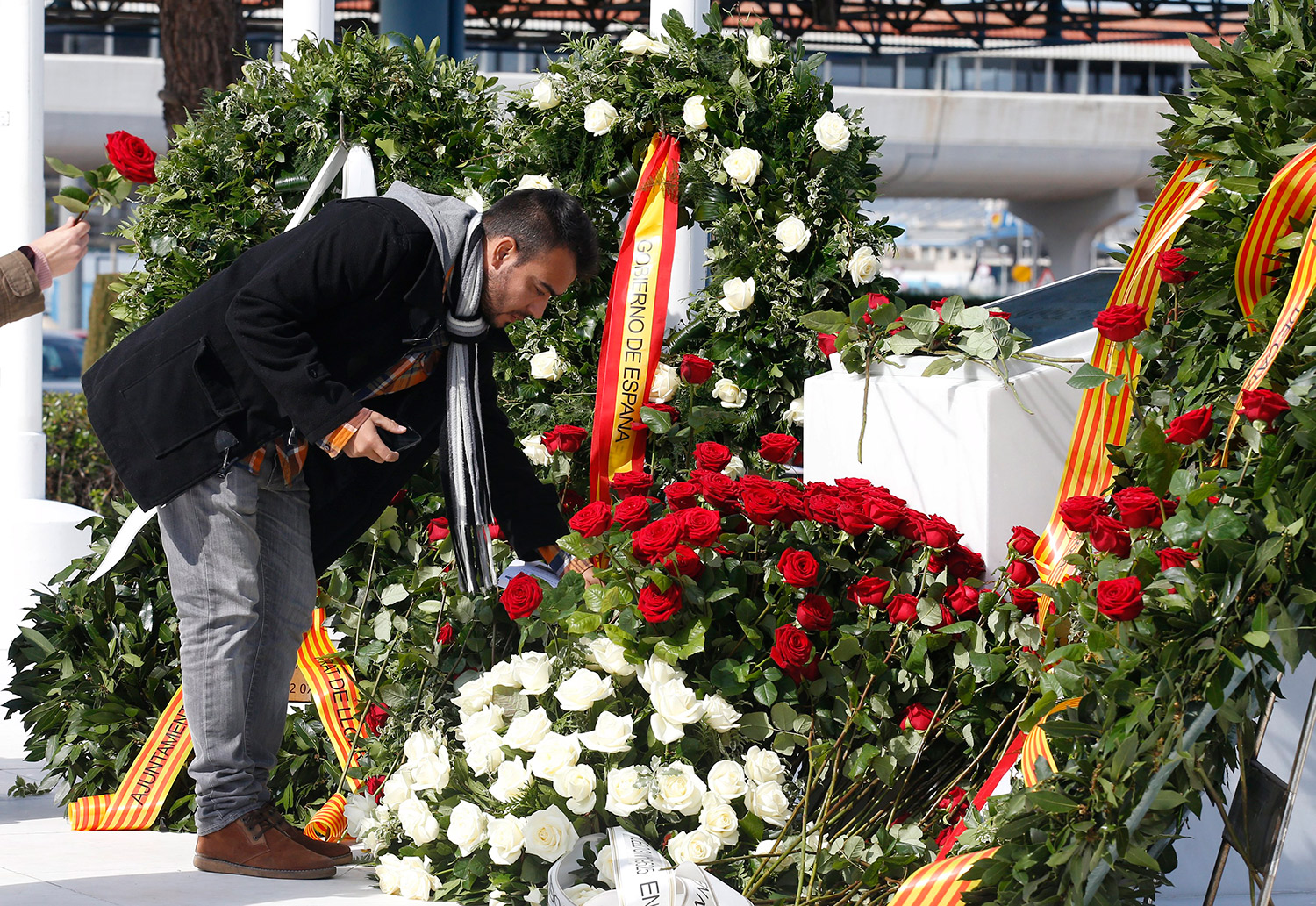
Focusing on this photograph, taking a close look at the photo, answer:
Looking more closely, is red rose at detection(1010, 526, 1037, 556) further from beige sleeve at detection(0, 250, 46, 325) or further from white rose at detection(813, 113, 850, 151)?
beige sleeve at detection(0, 250, 46, 325)

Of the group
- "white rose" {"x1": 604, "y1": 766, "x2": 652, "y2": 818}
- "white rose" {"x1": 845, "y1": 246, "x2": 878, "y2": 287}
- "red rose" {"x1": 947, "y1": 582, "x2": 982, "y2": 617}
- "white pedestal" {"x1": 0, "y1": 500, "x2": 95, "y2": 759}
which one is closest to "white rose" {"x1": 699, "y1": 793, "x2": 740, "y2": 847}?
"white rose" {"x1": 604, "y1": 766, "x2": 652, "y2": 818}

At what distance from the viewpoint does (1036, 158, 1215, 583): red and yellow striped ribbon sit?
2.62 meters

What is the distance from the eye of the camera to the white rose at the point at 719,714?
260 cm

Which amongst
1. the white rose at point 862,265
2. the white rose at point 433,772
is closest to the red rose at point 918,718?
the white rose at point 433,772

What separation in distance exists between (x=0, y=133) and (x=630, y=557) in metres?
4.13

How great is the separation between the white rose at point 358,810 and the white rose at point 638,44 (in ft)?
6.77

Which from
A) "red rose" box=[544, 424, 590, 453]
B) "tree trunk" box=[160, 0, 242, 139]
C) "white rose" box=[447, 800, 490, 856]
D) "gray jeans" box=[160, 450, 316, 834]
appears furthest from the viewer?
"tree trunk" box=[160, 0, 242, 139]

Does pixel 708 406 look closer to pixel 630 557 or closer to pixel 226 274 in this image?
pixel 630 557

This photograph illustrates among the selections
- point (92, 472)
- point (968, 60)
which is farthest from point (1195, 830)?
point (968, 60)

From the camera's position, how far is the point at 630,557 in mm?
2662

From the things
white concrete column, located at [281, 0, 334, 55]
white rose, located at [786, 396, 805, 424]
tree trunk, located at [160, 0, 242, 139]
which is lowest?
white rose, located at [786, 396, 805, 424]

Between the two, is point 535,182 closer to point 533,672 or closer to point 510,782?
point 533,672

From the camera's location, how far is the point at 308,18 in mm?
4934

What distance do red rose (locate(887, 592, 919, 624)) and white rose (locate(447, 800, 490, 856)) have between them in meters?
0.92
